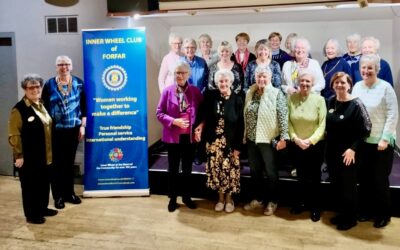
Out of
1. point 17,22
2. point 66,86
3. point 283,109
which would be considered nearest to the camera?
point 283,109

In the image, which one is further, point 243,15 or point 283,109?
point 243,15

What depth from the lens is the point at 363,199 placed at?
380 cm

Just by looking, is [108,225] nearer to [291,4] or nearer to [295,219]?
[295,219]

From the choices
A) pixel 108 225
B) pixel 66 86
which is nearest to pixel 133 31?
pixel 66 86

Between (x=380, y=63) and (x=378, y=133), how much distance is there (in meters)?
1.04

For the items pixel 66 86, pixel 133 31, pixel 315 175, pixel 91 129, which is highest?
pixel 133 31

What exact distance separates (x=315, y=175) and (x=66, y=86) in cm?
267

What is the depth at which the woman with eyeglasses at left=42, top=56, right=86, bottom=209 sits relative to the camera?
13.2 ft

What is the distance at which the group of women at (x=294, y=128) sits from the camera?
3434 mm

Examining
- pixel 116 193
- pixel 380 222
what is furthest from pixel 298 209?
pixel 116 193

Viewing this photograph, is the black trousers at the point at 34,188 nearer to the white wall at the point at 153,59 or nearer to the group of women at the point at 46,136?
the group of women at the point at 46,136

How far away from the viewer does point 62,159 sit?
13.6ft

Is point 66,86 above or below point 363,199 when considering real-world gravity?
above

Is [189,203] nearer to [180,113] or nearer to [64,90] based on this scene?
[180,113]
